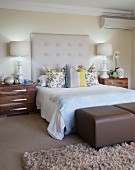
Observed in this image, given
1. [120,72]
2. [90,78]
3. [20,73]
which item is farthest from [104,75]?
[20,73]

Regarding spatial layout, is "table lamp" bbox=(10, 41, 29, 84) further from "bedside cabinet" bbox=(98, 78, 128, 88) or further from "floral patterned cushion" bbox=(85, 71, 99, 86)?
→ "bedside cabinet" bbox=(98, 78, 128, 88)

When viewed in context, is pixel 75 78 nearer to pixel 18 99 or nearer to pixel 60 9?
pixel 18 99

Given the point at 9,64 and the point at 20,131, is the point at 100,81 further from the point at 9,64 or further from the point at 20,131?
the point at 20,131

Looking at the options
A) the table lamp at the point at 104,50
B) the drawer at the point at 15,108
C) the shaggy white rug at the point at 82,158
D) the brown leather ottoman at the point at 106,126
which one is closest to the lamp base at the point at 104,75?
the table lamp at the point at 104,50

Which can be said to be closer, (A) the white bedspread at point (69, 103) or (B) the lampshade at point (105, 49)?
(A) the white bedspread at point (69, 103)

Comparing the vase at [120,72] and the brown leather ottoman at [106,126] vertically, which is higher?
the vase at [120,72]

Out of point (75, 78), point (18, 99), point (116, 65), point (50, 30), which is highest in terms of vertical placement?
point (50, 30)

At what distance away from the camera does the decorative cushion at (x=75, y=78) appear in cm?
442

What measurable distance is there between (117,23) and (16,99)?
130 inches

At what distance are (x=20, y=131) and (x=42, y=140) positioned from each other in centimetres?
57

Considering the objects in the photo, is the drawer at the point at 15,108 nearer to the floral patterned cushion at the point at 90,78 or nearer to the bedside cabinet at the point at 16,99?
the bedside cabinet at the point at 16,99

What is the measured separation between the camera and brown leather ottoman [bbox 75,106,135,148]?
2.59 m

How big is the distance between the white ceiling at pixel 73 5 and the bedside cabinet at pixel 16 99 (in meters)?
1.83

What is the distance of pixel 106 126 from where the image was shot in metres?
2.62
